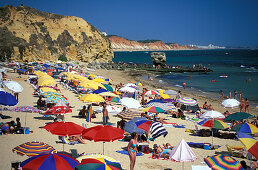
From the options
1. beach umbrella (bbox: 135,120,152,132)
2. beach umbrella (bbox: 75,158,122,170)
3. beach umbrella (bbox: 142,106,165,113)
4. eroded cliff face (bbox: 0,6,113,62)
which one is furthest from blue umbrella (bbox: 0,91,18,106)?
eroded cliff face (bbox: 0,6,113,62)

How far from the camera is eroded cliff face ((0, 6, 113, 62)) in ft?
152

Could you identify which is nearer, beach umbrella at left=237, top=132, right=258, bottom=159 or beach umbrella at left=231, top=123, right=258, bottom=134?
beach umbrella at left=237, top=132, right=258, bottom=159

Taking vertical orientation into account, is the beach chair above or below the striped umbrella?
below

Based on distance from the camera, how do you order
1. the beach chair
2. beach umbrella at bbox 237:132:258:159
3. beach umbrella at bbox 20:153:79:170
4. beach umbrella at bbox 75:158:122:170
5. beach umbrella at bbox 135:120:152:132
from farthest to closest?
beach umbrella at bbox 135:120:152:132 < the beach chair < beach umbrella at bbox 237:132:258:159 < beach umbrella at bbox 75:158:122:170 < beach umbrella at bbox 20:153:79:170

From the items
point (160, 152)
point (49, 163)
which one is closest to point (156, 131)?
point (160, 152)

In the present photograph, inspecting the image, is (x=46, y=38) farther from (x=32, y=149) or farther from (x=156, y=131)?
(x=32, y=149)

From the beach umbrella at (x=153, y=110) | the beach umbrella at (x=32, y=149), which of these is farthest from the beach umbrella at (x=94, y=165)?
the beach umbrella at (x=153, y=110)

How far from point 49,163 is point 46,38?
180 ft

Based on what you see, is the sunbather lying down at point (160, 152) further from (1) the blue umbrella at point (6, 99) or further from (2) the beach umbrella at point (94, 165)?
(1) the blue umbrella at point (6, 99)

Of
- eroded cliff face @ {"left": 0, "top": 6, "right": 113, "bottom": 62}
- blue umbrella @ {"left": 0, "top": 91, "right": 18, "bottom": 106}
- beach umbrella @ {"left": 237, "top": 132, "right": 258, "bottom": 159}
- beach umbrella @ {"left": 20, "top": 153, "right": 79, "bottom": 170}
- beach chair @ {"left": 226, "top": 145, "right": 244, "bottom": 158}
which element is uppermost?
eroded cliff face @ {"left": 0, "top": 6, "right": 113, "bottom": 62}

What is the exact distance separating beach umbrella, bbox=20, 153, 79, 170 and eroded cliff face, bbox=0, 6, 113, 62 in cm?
4070

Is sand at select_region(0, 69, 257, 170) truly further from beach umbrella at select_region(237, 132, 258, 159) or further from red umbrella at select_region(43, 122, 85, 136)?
beach umbrella at select_region(237, 132, 258, 159)

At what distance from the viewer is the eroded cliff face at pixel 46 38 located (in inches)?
1827

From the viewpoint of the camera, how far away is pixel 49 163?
18.9 feet
